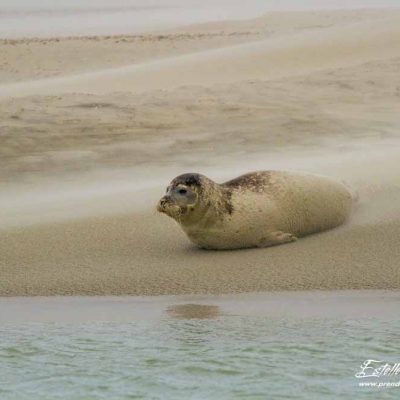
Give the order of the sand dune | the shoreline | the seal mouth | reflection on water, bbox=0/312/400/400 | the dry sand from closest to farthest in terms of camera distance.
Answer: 1. reflection on water, bbox=0/312/400/400
2. the shoreline
3. the dry sand
4. the seal mouth
5. the sand dune

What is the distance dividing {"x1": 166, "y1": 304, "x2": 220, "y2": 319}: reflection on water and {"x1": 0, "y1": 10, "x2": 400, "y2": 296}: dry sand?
0.28 metres

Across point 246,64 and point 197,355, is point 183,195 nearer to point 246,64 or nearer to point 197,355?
point 197,355

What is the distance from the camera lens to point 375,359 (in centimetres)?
536

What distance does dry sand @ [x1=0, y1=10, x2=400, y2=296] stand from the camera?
673cm

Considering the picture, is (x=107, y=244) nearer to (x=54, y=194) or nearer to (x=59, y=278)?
(x=59, y=278)

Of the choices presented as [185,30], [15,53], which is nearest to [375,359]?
[15,53]

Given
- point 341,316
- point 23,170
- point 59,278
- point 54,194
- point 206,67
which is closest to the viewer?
point 341,316

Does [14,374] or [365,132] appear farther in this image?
[365,132]

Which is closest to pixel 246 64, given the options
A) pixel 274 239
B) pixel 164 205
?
pixel 274 239

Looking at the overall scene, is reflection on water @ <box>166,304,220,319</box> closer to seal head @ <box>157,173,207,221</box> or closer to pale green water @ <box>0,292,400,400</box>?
pale green water @ <box>0,292,400,400</box>

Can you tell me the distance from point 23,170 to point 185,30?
1573 cm

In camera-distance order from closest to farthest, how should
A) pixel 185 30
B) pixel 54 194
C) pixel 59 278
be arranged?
1. pixel 59 278
2. pixel 54 194
3. pixel 185 30

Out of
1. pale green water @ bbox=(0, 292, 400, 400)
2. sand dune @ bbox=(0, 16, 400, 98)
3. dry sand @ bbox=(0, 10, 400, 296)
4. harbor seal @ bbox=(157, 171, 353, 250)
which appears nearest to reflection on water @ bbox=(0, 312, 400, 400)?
pale green water @ bbox=(0, 292, 400, 400)

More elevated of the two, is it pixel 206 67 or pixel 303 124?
pixel 206 67
